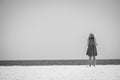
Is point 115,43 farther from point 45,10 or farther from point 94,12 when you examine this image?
point 45,10

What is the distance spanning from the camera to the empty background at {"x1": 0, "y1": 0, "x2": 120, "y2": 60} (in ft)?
38.1

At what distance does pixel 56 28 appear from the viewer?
464 inches

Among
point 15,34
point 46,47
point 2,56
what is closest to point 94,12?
point 46,47

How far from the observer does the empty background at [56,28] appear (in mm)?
11617

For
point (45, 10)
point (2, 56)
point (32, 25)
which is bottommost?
point (2, 56)

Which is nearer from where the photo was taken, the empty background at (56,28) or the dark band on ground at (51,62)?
the dark band on ground at (51,62)

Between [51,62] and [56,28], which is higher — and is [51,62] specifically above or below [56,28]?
below

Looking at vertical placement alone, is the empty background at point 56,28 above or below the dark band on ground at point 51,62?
above

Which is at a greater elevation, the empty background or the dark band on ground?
the empty background

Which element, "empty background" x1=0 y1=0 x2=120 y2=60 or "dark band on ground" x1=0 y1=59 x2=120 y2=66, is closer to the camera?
"dark band on ground" x1=0 y1=59 x2=120 y2=66

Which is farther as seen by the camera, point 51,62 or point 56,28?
point 56,28

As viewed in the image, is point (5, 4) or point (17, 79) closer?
point (17, 79)

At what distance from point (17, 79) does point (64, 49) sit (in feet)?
16.1

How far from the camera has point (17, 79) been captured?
729 centimetres
